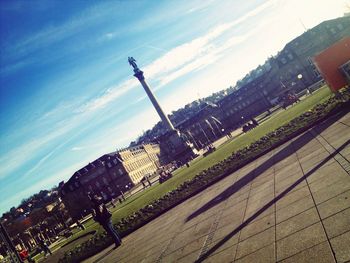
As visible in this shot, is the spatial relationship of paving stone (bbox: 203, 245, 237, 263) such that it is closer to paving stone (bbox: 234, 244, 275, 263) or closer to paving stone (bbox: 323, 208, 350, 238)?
paving stone (bbox: 234, 244, 275, 263)

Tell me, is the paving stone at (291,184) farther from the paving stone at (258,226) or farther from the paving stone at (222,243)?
the paving stone at (222,243)

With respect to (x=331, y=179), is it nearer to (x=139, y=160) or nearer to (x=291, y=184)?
(x=291, y=184)

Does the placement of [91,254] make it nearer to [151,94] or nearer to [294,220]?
[294,220]

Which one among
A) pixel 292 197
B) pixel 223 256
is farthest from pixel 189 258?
pixel 292 197

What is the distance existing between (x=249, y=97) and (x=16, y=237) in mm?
71318

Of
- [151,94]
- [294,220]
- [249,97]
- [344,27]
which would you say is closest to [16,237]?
[151,94]

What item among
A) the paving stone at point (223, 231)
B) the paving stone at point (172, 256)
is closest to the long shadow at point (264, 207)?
the paving stone at point (223, 231)

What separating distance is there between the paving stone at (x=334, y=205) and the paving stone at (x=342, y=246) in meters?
0.81

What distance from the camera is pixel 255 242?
553 centimetres

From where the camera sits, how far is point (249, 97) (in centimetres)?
9131

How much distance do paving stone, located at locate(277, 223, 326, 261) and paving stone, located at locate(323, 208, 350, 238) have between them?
10cm

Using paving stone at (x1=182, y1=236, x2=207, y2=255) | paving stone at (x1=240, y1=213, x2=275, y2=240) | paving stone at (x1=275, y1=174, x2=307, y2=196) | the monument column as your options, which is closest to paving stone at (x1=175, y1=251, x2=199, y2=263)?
paving stone at (x1=182, y1=236, x2=207, y2=255)

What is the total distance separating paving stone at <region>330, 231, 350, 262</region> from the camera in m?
3.80

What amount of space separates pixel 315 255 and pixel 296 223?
4.00 feet
